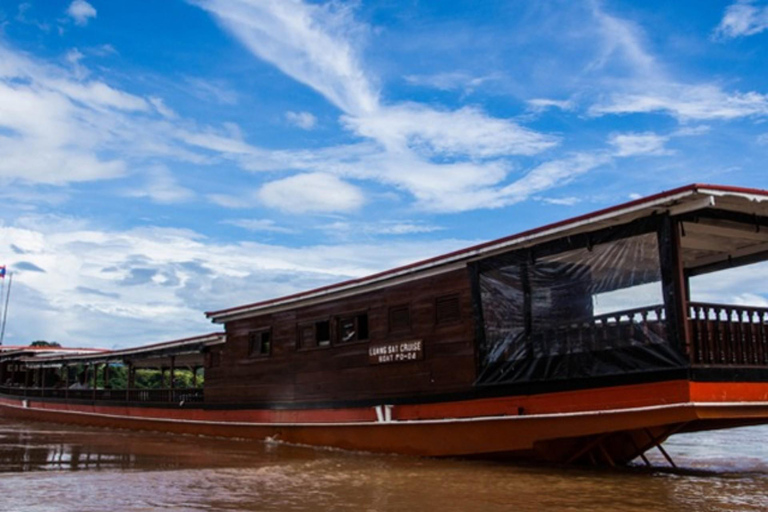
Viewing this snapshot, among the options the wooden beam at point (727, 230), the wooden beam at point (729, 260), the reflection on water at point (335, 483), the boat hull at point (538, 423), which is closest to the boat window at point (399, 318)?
the boat hull at point (538, 423)

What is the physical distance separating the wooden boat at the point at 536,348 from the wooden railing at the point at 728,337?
0.07ft

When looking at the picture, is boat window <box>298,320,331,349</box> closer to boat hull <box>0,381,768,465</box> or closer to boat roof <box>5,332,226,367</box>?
boat hull <box>0,381,768,465</box>

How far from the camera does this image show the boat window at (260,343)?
15.4 m

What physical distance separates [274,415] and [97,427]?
8.34m

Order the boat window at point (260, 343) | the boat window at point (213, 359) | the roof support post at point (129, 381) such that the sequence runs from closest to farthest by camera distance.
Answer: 1. the boat window at point (260, 343)
2. the boat window at point (213, 359)
3. the roof support post at point (129, 381)

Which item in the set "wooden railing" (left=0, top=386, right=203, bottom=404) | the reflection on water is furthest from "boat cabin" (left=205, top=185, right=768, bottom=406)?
"wooden railing" (left=0, top=386, right=203, bottom=404)

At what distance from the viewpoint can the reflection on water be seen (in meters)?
7.06

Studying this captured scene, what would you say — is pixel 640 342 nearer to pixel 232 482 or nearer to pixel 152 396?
pixel 232 482

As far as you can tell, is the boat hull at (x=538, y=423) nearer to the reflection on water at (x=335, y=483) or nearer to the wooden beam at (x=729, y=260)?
the reflection on water at (x=335, y=483)

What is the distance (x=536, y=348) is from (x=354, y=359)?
156 inches

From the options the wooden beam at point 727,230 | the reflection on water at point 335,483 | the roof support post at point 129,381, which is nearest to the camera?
the reflection on water at point 335,483

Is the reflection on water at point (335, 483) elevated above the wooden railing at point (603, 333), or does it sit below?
below

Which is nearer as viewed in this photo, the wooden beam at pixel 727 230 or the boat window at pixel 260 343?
the wooden beam at pixel 727 230

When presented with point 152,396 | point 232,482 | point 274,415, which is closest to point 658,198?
point 232,482
